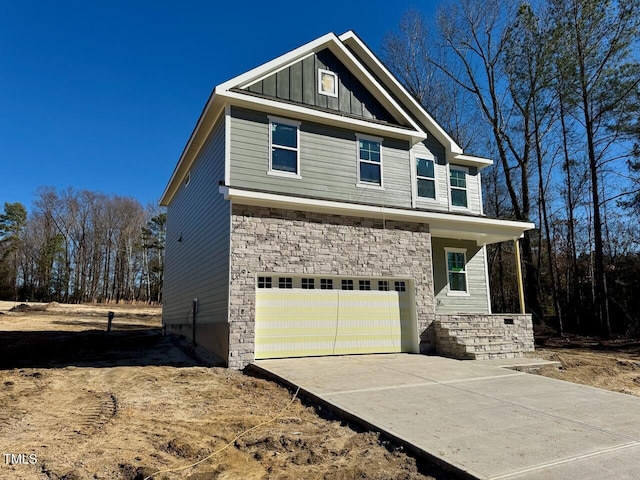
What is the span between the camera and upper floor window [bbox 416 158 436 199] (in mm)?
13617

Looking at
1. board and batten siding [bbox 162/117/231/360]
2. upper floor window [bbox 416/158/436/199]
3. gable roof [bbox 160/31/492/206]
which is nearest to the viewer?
board and batten siding [bbox 162/117/231/360]

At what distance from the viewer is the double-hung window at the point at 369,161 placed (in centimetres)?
1202

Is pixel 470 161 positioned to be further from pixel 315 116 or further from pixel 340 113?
pixel 315 116

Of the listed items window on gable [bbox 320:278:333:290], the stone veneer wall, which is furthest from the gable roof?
window on gable [bbox 320:278:333:290]

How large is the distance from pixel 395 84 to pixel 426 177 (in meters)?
3.18

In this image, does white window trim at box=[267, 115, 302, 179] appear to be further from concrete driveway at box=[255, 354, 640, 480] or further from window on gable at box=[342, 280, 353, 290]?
concrete driveway at box=[255, 354, 640, 480]

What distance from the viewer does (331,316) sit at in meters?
10.7

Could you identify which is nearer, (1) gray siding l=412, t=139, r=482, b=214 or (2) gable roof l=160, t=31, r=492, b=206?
(2) gable roof l=160, t=31, r=492, b=206

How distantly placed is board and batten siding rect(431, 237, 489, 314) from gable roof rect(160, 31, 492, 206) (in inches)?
123

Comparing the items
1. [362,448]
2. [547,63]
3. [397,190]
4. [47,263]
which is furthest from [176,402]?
[47,263]

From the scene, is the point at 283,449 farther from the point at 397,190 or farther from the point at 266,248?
the point at 397,190

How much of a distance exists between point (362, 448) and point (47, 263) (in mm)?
47467

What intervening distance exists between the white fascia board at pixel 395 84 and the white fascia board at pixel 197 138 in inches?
182

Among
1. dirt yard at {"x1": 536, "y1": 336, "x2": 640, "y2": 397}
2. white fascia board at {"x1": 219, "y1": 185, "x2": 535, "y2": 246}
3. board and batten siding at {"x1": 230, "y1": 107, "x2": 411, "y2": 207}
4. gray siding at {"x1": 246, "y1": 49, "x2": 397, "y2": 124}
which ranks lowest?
dirt yard at {"x1": 536, "y1": 336, "x2": 640, "y2": 397}
